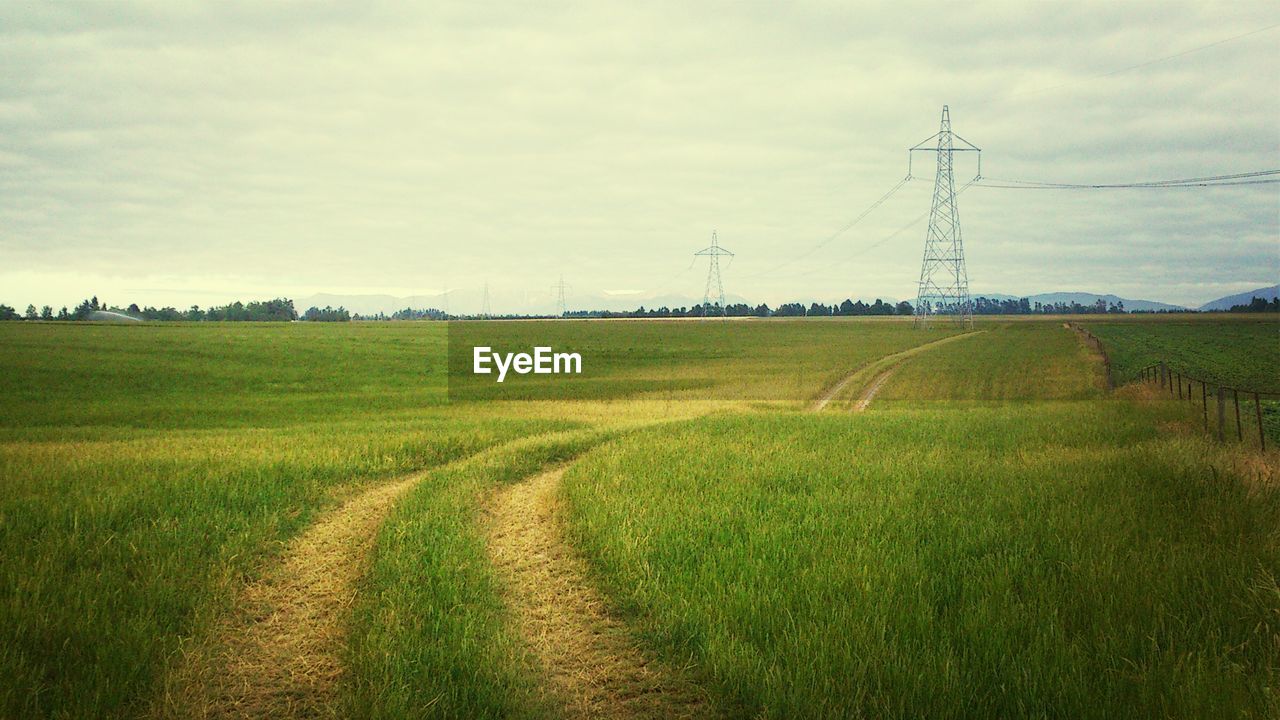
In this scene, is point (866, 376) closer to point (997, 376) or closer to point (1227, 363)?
point (997, 376)

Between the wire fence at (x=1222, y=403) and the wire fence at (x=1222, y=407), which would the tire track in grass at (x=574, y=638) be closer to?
the wire fence at (x=1222, y=403)

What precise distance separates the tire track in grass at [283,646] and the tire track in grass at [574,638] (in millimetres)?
1967

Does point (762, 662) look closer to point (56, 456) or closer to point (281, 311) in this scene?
point (56, 456)

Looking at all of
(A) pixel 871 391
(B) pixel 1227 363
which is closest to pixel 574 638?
(A) pixel 871 391

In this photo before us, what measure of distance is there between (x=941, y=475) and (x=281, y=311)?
176 metres

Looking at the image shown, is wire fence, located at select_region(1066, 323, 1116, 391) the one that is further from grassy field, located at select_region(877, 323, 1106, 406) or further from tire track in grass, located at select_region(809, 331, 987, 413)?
tire track in grass, located at select_region(809, 331, 987, 413)

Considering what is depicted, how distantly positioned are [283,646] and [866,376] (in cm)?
4618

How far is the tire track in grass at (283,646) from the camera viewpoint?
6.14 meters

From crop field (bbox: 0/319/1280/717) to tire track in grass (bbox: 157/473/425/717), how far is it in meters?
0.04

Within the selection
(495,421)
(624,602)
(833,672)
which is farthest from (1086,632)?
(495,421)

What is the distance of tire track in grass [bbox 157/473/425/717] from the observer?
614 centimetres

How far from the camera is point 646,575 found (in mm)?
8672

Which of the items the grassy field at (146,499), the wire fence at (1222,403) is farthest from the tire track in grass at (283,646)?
the wire fence at (1222,403)

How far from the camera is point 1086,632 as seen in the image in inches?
267
